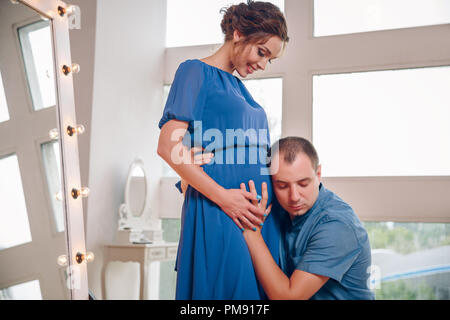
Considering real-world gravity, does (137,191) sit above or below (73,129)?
below

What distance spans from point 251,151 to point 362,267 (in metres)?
0.42

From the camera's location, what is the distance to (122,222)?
352cm

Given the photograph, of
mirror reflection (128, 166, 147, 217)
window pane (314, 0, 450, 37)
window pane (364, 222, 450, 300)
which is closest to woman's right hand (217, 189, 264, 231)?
A: mirror reflection (128, 166, 147, 217)

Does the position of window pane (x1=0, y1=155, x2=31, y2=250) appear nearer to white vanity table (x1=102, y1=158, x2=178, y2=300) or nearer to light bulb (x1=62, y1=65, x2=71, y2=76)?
light bulb (x1=62, y1=65, x2=71, y2=76)

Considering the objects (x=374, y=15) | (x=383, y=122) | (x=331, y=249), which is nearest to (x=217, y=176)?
(x=331, y=249)

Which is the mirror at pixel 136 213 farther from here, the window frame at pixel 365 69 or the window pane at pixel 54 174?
the window pane at pixel 54 174

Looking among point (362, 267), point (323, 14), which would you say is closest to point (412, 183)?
point (323, 14)

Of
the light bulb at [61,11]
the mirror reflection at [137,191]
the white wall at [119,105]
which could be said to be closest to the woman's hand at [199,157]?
the light bulb at [61,11]

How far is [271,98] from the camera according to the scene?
3906 millimetres

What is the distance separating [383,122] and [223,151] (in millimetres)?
2852

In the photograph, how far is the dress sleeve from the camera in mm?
1079

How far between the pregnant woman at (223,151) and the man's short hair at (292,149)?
Result: 0.05 meters

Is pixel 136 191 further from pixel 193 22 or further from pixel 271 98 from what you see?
pixel 193 22
